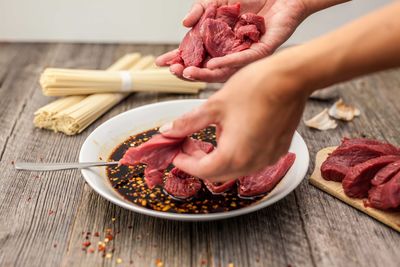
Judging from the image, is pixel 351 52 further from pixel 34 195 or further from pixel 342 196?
pixel 34 195

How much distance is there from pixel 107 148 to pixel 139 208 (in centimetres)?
54

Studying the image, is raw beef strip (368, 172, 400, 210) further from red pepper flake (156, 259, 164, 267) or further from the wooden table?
red pepper flake (156, 259, 164, 267)

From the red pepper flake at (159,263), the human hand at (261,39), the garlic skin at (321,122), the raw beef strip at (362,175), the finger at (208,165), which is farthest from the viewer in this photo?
the garlic skin at (321,122)

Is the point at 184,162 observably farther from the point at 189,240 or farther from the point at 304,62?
the point at 304,62

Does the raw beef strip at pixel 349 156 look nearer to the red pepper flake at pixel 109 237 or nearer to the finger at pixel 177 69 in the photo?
the finger at pixel 177 69

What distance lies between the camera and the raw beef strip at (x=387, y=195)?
1845 mm

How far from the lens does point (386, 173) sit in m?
1.90

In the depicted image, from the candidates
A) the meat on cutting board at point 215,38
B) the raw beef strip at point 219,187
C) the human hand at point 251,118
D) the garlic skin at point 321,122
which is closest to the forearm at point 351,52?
the human hand at point 251,118

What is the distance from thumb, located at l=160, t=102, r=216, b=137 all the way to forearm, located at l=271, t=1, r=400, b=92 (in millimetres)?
255

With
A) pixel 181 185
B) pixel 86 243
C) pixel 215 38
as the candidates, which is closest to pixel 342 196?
pixel 181 185

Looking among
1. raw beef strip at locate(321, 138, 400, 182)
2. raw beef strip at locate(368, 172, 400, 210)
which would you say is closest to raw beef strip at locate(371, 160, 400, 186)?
raw beef strip at locate(368, 172, 400, 210)

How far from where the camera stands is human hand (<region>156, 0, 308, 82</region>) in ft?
7.10

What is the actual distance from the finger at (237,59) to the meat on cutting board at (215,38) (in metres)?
0.04

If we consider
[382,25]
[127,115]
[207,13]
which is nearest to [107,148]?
[127,115]
